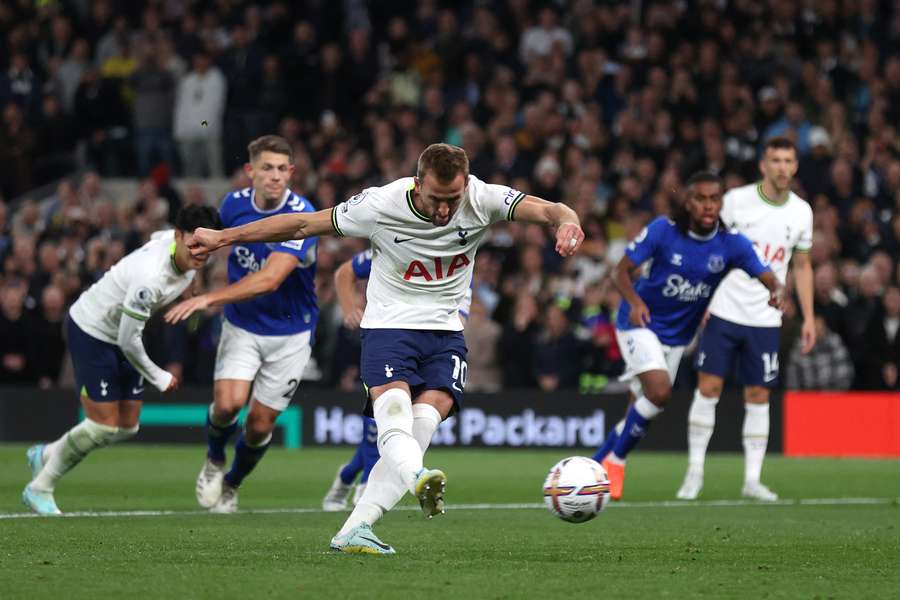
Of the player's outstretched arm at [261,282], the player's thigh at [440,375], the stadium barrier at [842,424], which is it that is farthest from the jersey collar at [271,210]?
the stadium barrier at [842,424]

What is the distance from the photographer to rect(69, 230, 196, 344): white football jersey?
11.1 meters

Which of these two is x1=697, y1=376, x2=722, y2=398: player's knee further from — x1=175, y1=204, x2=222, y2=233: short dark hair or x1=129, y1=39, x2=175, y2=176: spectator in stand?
x1=129, y1=39, x2=175, y2=176: spectator in stand

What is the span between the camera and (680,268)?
1287 cm

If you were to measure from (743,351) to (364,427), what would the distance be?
149 inches

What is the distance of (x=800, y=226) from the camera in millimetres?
13727

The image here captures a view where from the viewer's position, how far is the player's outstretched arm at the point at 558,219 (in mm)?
7930

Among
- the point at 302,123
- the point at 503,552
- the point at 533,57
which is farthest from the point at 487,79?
the point at 503,552

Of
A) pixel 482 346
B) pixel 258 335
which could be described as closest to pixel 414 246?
pixel 258 335

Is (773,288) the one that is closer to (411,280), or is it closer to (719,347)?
(719,347)

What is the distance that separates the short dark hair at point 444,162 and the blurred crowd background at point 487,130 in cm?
1165

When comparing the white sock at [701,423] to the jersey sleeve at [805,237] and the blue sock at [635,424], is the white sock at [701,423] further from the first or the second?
the jersey sleeve at [805,237]

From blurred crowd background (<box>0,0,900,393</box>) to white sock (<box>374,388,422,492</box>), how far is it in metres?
11.5

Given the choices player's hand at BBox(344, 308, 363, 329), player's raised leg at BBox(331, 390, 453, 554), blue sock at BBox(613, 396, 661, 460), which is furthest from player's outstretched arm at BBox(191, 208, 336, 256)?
blue sock at BBox(613, 396, 661, 460)

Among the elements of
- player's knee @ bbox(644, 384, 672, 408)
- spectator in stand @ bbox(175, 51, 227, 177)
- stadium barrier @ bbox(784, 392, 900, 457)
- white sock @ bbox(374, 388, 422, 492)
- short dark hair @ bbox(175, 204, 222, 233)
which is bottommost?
stadium barrier @ bbox(784, 392, 900, 457)
